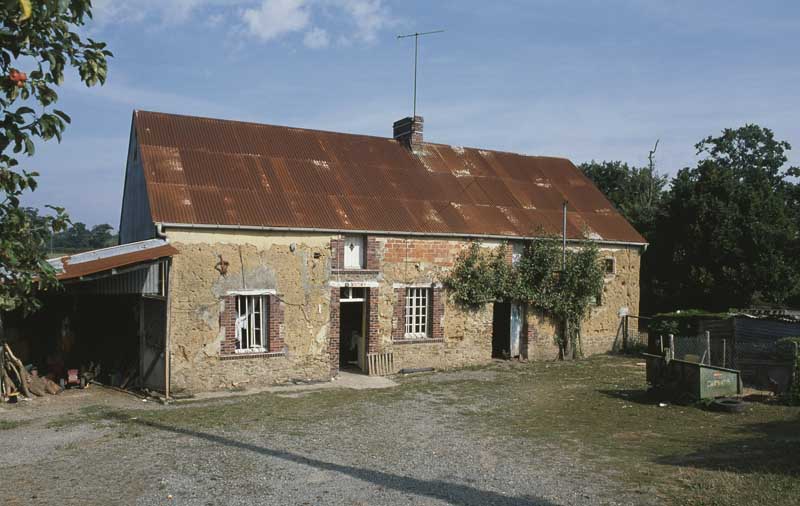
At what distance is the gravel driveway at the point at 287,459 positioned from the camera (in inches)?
326

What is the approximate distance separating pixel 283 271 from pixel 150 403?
177 inches

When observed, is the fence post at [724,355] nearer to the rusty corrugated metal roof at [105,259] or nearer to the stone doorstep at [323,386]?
the stone doorstep at [323,386]

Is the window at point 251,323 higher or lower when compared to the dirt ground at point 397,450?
higher

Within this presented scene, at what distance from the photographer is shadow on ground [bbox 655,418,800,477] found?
9.19 m

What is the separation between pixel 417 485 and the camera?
8.73 m

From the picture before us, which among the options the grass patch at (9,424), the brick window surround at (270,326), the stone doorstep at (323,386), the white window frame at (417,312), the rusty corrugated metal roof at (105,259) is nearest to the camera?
the grass patch at (9,424)

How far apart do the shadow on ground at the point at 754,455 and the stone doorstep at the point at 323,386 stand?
8.34 m

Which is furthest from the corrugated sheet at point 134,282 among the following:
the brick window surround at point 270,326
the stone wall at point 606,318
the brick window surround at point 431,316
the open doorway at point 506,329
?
the stone wall at point 606,318

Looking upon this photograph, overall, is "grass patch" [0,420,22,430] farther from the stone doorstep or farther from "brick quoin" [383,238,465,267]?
"brick quoin" [383,238,465,267]

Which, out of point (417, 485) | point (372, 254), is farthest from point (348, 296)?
point (417, 485)

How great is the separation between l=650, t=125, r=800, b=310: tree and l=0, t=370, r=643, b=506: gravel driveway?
16728 mm

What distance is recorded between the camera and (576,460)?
10.1m

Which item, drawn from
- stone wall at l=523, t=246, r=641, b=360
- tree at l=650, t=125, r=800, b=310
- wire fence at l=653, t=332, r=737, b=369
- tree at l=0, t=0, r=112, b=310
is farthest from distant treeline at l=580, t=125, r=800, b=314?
tree at l=0, t=0, r=112, b=310

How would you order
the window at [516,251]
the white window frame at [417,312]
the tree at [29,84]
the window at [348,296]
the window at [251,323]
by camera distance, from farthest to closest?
the window at [516,251], the white window frame at [417,312], the window at [348,296], the window at [251,323], the tree at [29,84]
